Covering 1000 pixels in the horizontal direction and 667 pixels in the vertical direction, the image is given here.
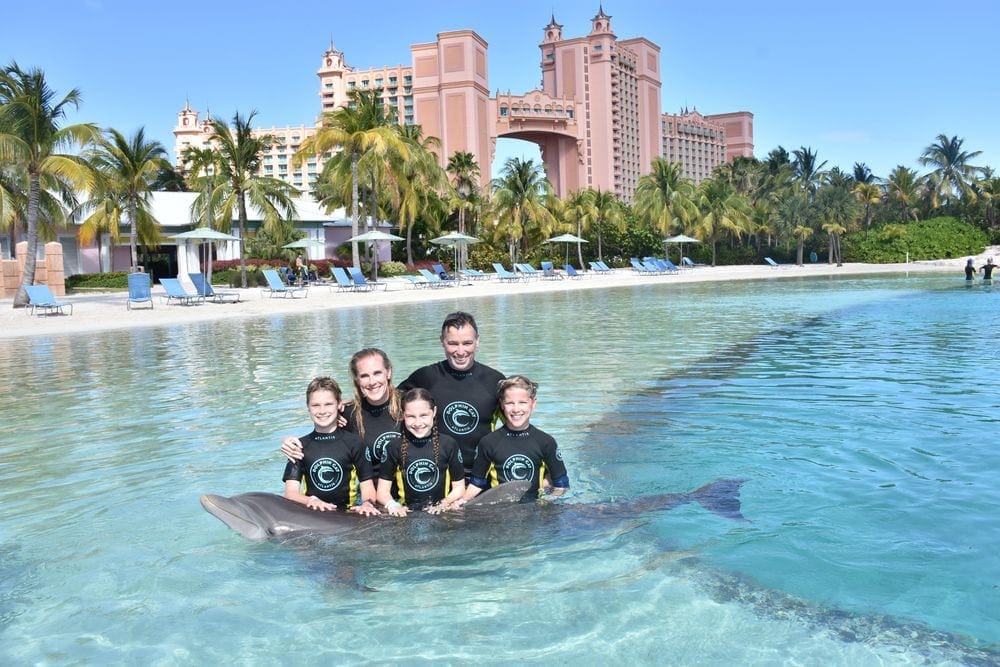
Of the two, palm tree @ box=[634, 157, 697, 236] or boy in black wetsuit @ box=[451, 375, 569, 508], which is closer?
boy in black wetsuit @ box=[451, 375, 569, 508]

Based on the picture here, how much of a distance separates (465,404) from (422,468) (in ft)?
1.60

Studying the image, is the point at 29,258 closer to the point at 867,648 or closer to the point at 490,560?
the point at 490,560

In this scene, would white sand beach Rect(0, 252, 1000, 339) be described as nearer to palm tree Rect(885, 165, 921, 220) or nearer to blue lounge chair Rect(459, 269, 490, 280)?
blue lounge chair Rect(459, 269, 490, 280)

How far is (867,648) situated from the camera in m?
3.24

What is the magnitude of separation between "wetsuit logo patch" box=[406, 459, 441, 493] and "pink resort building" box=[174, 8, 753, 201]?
79907mm

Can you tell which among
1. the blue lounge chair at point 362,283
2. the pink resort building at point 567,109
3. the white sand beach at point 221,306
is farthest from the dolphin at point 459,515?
the pink resort building at point 567,109

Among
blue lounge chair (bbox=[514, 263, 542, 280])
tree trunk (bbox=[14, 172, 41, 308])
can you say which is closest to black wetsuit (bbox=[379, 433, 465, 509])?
tree trunk (bbox=[14, 172, 41, 308])

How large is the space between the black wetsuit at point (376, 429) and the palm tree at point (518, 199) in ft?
A: 143

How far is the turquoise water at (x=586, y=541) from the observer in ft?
11.3

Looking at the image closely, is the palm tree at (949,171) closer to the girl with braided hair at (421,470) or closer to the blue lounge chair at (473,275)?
the blue lounge chair at (473,275)

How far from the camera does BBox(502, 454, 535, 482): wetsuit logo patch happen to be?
15.1 ft

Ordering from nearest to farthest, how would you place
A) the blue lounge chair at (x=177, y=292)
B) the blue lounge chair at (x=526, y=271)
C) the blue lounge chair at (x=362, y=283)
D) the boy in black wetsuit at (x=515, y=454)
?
1. the boy in black wetsuit at (x=515, y=454)
2. the blue lounge chair at (x=177, y=292)
3. the blue lounge chair at (x=362, y=283)
4. the blue lounge chair at (x=526, y=271)

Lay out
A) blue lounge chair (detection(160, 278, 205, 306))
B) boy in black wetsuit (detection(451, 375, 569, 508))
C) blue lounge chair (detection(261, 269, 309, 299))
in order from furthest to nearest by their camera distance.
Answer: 1. blue lounge chair (detection(261, 269, 309, 299))
2. blue lounge chair (detection(160, 278, 205, 306))
3. boy in black wetsuit (detection(451, 375, 569, 508))

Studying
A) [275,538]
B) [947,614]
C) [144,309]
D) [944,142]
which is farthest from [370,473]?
[944,142]
